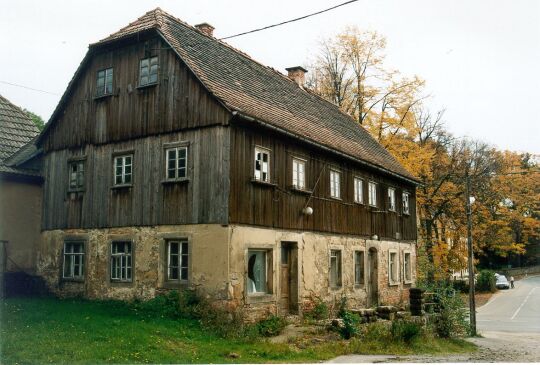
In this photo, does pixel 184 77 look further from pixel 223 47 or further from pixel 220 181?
pixel 223 47

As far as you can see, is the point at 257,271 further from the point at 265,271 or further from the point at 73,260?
the point at 73,260

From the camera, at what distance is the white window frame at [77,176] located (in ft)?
63.5

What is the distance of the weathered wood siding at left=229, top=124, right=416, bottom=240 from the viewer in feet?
53.9

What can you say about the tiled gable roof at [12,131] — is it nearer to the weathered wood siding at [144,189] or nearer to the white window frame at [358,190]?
the weathered wood siding at [144,189]

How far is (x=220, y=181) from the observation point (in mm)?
16047

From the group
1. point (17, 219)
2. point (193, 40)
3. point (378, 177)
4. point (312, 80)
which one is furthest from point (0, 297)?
point (312, 80)

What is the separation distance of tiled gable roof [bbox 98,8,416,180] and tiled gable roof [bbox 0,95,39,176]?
6.84 metres

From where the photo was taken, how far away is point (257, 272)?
17.2 metres

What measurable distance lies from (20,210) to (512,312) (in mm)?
30569

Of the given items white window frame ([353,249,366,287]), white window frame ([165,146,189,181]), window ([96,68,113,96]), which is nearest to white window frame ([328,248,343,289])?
white window frame ([353,249,366,287])

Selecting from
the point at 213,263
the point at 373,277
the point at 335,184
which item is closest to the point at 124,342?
the point at 213,263

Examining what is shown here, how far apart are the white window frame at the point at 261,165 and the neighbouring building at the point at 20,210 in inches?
350

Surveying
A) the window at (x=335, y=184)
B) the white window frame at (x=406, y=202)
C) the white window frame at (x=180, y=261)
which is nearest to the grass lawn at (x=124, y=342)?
the white window frame at (x=180, y=261)

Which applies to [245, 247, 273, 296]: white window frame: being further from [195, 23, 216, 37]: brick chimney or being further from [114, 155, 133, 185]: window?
[195, 23, 216, 37]: brick chimney
